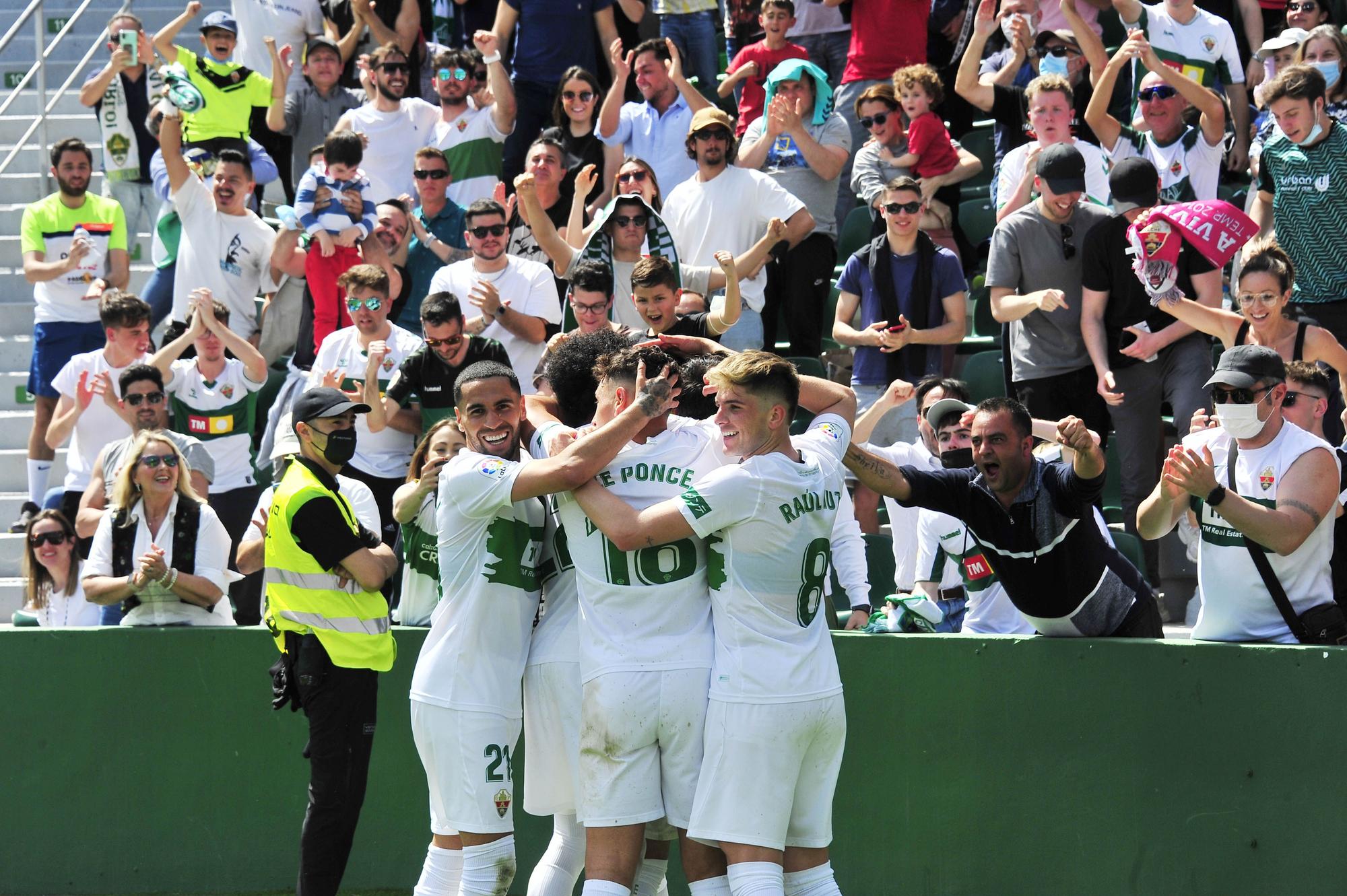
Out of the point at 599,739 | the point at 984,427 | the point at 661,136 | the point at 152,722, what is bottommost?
the point at 152,722

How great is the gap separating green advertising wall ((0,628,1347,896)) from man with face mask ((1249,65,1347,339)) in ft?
10.4

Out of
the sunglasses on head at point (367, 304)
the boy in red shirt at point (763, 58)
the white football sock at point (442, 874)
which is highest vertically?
the boy in red shirt at point (763, 58)

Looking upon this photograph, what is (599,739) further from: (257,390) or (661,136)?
(661,136)

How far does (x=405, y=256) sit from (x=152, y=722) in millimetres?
3937

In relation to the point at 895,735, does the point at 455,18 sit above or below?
above

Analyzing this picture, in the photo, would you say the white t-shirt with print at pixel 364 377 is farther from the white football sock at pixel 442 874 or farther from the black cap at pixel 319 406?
the white football sock at pixel 442 874

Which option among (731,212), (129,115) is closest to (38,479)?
(129,115)

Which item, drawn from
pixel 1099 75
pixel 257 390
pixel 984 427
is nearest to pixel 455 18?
pixel 257 390

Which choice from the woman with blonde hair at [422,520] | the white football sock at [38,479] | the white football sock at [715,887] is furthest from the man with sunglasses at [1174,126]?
the white football sock at [38,479]

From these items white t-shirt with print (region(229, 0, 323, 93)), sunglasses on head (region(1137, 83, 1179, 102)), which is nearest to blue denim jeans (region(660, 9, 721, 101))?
white t-shirt with print (region(229, 0, 323, 93))

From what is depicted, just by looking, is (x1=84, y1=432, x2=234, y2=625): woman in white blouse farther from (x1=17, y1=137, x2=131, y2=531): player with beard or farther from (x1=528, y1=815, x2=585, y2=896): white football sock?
(x1=17, y1=137, x2=131, y2=531): player with beard

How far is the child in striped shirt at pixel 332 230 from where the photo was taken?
10219 mm

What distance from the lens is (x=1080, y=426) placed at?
5633 mm

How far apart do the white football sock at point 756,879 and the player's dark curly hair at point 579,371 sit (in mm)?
1671
